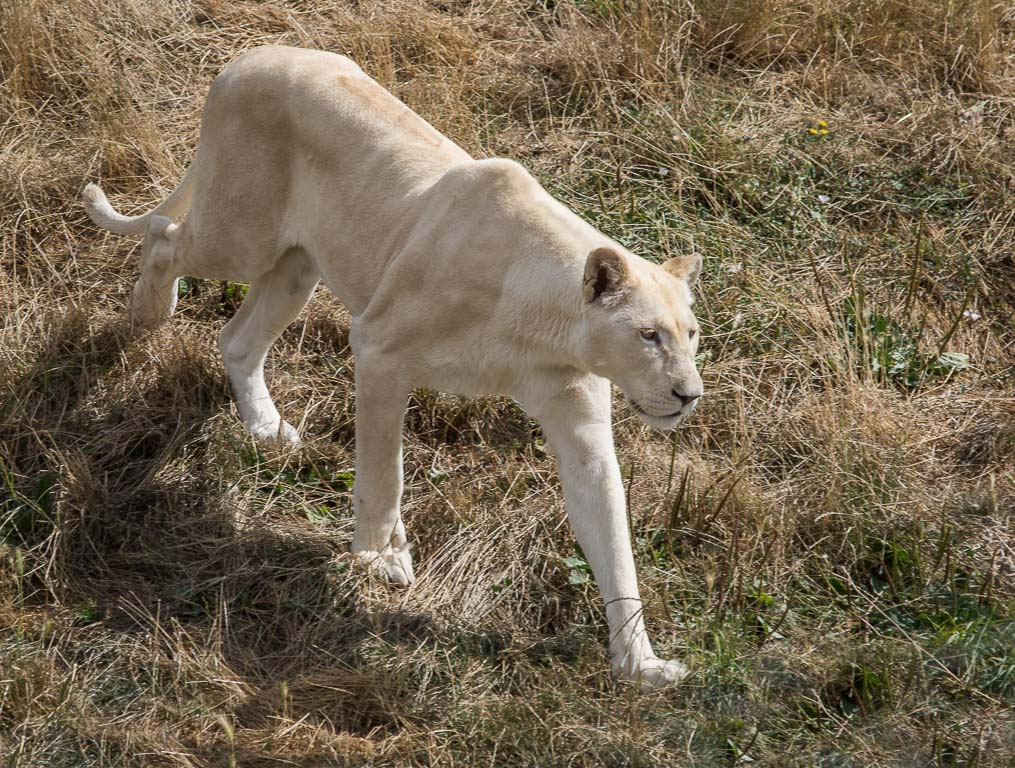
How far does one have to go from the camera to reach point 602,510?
4441 mm

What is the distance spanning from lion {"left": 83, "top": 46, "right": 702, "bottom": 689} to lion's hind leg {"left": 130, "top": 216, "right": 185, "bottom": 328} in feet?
0.11

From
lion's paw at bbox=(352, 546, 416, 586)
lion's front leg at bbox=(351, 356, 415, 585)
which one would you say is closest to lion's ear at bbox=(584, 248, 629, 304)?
lion's front leg at bbox=(351, 356, 415, 585)

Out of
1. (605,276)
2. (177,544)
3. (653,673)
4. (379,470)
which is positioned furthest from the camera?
(177,544)

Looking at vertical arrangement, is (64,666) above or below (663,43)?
below

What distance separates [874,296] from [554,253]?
8.29 feet

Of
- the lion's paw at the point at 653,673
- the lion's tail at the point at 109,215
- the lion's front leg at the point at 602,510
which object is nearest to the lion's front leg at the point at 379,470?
the lion's front leg at the point at 602,510

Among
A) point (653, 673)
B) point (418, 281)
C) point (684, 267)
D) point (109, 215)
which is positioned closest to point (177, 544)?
point (418, 281)

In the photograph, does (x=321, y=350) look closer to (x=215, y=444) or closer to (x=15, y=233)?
(x=215, y=444)

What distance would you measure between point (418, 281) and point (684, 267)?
0.93 metres

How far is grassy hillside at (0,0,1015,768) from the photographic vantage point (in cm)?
421

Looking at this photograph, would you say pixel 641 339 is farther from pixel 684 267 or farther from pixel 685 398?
pixel 684 267

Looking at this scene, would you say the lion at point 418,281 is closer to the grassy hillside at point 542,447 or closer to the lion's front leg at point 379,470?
the lion's front leg at point 379,470

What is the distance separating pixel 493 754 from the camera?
13.2ft

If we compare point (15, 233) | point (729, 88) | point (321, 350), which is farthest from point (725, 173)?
point (15, 233)
